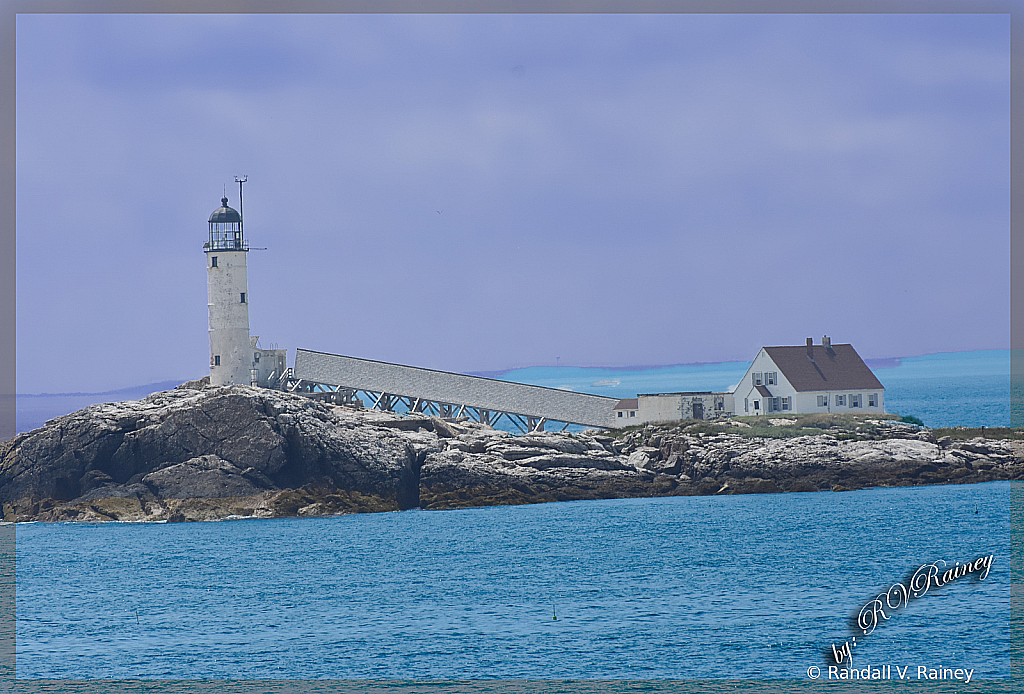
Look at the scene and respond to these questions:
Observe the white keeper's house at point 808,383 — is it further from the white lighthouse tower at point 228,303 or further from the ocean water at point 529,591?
the white lighthouse tower at point 228,303

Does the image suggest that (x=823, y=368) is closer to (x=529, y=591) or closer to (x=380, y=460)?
(x=380, y=460)

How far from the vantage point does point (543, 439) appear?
51719mm

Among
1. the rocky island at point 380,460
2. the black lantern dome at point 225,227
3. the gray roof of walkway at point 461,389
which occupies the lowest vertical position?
the rocky island at point 380,460

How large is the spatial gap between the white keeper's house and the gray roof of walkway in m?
6.82

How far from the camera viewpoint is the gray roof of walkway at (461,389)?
2244 inches

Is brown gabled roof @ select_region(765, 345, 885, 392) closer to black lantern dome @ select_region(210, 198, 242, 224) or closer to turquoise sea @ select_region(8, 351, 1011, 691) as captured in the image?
turquoise sea @ select_region(8, 351, 1011, 691)

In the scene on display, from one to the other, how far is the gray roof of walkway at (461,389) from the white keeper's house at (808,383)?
682cm

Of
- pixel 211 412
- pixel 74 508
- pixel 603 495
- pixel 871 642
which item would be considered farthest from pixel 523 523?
pixel 871 642

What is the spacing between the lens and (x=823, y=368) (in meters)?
55.2

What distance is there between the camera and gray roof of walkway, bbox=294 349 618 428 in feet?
187

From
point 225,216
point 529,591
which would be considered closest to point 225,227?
point 225,216

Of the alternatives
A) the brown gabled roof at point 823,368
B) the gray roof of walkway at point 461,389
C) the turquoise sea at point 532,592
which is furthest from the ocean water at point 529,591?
the gray roof of walkway at point 461,389

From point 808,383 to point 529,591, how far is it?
22656 mm

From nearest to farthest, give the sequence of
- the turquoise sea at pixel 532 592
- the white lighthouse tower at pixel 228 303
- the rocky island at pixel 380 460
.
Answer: the turquoise sea at pixel 532 592 → the rocky island at pixel 380 460 → the white lighthouse tower at pixel 228 303
